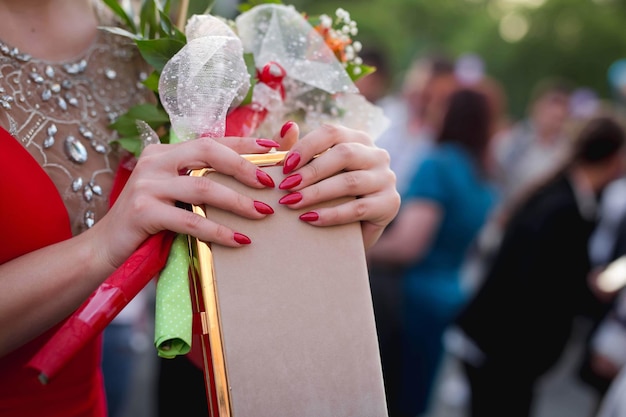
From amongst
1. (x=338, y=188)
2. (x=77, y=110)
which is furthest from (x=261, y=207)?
(x=77, y=110)

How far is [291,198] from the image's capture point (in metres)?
1.20

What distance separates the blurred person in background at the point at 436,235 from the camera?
12.6 feet

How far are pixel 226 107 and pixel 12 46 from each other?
522 millimetres

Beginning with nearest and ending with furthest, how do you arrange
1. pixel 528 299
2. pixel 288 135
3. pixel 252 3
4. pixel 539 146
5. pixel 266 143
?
pixel 266 143
pixel 288 135
pixel 252 3
pixel 528 299
pixel 539 146

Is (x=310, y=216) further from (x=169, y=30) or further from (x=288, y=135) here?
(x=169, y=30)

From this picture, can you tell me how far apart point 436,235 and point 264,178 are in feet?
9.28

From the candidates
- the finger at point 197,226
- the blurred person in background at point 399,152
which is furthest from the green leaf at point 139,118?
the blurred person in background at point 399,152

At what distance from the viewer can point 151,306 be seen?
6.62 meters

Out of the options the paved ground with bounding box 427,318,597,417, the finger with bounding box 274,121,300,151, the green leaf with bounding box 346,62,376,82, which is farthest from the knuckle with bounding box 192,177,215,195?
the paved ground with bounding box 427,318,597,417

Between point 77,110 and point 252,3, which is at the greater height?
point 252,3

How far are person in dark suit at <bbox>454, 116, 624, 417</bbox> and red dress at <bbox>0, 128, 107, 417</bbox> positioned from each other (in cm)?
264

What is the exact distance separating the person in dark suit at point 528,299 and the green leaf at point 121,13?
8.88ft

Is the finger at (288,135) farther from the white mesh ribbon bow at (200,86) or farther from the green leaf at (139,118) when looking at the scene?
the green leaf at (139,118)

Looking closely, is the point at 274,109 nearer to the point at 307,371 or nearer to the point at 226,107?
the point at 226,107
